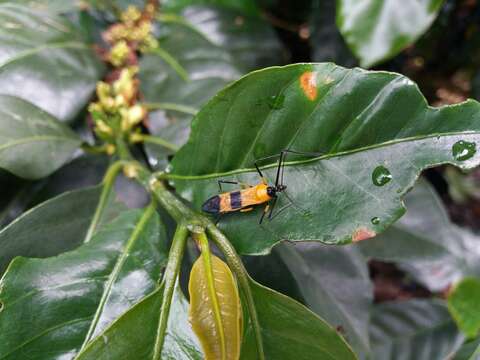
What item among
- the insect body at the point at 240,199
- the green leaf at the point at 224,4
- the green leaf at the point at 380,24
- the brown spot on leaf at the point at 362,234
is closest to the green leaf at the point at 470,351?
the brown spot on leaf at the point at 362,234

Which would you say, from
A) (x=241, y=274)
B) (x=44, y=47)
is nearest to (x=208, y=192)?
(x=241, y=274)

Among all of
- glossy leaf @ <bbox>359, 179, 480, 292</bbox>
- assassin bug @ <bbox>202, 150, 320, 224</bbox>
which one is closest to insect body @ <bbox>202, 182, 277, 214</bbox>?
assassin bug @ <bbox>202, 150, 320, 224</bbox>

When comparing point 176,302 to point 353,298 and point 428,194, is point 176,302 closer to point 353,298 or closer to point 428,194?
point 353,298

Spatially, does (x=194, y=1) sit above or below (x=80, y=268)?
above

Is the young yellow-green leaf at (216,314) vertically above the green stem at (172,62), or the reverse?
the green stem at (172,62)

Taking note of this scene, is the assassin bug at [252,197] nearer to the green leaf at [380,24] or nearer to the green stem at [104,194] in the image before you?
the green stem at [104,194]

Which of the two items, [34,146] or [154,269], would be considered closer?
[154,269]

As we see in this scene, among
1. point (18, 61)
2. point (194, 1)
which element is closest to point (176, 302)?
point (18, 61)

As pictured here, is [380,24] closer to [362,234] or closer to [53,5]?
[362,234]
